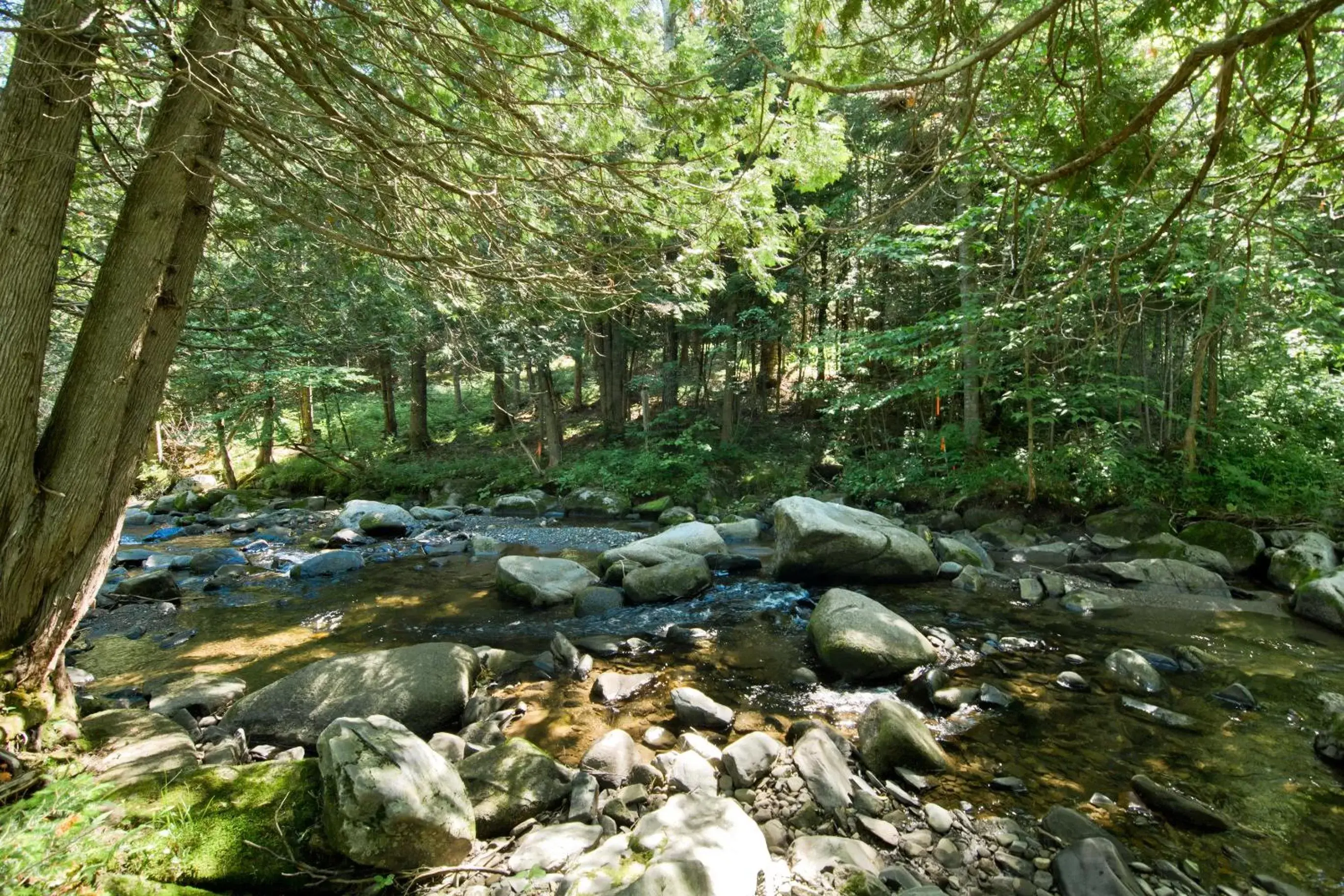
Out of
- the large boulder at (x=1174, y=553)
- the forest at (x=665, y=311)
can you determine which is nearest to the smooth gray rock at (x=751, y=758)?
the forest at (x=665, y=311)

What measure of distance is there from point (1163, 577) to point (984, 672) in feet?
14.3

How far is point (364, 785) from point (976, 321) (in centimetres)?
1077

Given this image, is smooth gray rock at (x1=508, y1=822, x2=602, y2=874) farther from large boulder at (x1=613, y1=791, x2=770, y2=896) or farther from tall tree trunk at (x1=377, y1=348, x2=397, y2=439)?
tall tree trunk at (x1=377, y1=348, x2=397, y2=439)

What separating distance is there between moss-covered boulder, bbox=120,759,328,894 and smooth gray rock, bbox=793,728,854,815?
2.59m

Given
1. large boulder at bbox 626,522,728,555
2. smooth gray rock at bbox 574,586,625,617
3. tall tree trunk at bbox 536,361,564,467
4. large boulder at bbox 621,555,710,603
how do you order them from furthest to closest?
tall tree trunk at bbox 536,361,564,467 → large boulder at bbox 626,522,728,555 → large boulder at bbox 621,555,710,603 → smooth gray rock at bbox 574,586,625,617

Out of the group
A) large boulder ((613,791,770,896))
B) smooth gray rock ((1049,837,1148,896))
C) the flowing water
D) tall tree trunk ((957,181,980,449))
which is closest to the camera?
large boulder ((613,791,770,896))

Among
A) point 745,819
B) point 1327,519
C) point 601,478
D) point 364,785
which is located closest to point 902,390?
point 1327,519

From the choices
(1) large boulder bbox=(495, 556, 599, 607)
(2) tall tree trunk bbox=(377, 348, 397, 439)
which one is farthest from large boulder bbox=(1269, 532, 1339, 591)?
(2) tall tree trunk bbox=(377, 348, 397, 439)

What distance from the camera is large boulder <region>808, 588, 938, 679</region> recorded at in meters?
5.44

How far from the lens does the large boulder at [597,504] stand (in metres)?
15.4

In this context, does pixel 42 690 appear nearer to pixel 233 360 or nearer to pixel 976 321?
pixel 233 360

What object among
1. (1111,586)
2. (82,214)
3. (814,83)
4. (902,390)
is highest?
(82,214)

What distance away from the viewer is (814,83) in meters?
2.18

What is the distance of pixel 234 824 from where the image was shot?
9.18ft
